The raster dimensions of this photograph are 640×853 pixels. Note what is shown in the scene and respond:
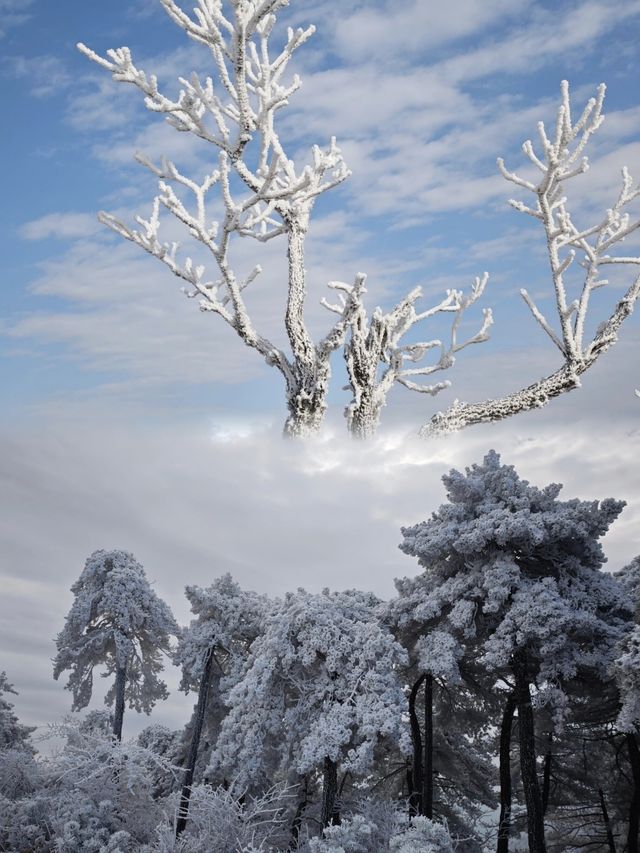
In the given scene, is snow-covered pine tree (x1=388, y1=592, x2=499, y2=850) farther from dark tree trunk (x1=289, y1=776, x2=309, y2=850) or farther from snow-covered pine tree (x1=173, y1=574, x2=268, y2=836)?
snow-covered pine tree (x1=173, y1=574, x2=268, y2=836)

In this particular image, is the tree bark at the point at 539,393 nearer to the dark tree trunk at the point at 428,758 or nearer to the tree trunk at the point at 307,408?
the tree trunk at the point at 307,408

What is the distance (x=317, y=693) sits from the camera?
16281 mm

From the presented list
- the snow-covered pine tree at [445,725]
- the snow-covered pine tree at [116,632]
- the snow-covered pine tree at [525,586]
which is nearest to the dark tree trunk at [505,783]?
the snow-covered pine tree at [445,725]

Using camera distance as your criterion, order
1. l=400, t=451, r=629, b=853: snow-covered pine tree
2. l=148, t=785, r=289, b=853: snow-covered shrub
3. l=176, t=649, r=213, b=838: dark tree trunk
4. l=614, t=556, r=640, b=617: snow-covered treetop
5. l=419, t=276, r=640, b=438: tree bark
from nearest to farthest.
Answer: l=148, t=785, r=289, b=853: snow-covered shrub < l=400, t=451, r=629, b=853: snow-covered pine tree < l=614, t=556, r=640, b=617: snow-covered treetop < l=176, t=649, r=213, b=838: dark tree trunk < l=419, t=276, r=640, b=438: tree bark

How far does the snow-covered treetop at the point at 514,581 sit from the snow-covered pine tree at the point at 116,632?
10281mm

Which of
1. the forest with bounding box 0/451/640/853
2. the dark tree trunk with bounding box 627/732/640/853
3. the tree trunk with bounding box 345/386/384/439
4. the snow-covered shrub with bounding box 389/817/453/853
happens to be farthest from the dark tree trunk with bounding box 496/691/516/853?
the tree trunk with bounding box 345/386/384/439

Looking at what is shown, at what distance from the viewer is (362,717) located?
49.8ft

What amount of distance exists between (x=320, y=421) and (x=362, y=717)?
6.65 metres

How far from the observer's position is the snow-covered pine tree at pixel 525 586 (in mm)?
15180

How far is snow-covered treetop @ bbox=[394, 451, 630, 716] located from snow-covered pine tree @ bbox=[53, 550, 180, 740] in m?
10.3

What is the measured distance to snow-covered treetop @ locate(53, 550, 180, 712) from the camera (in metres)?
24.8

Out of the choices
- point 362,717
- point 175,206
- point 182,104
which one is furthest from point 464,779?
point 182,104

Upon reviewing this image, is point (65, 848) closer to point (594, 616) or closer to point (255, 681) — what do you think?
point (255, 681)

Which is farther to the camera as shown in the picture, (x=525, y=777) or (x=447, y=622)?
(x=447, y=622)
